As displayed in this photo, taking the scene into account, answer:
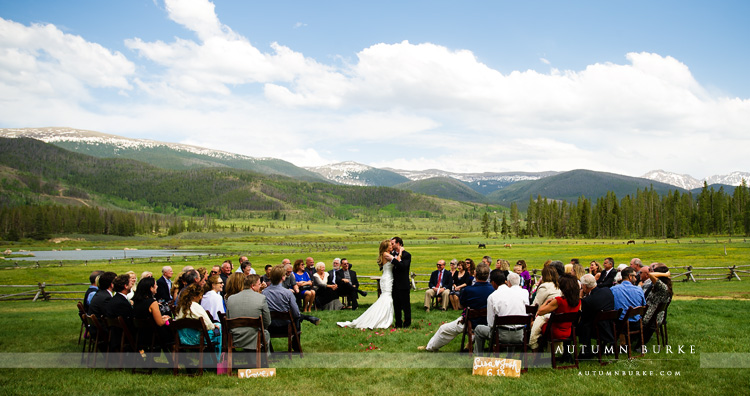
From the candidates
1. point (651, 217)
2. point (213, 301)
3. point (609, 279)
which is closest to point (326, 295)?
point (213, 301)

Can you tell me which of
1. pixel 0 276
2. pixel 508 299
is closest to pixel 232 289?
pixel 508 299

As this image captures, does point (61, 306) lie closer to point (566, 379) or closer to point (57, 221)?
point (566, 379)

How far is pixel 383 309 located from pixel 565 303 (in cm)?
548

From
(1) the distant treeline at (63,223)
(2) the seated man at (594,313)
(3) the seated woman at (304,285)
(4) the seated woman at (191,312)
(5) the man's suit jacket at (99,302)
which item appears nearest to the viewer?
(4) the seated woman at (191,312)

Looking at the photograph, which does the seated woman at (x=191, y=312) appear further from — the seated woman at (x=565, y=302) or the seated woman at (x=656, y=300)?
the seated woman at (x=656, y=300)

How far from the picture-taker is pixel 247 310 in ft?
29.3

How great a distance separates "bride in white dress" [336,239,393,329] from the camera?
1262 cm

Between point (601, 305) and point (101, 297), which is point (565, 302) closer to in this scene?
point (601, 305)

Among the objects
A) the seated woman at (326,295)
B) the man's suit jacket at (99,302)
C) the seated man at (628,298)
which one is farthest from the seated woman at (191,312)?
the seated man at (628,298)

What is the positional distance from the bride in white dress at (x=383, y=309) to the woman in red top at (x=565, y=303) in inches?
191

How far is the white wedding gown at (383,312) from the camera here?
41.5 ft

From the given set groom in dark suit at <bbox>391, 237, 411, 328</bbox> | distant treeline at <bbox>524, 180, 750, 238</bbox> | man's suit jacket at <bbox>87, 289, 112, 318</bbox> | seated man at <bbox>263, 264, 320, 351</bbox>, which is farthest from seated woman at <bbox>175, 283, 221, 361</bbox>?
distant treeline at <bbox>524, 180, 750, 238</bbox>

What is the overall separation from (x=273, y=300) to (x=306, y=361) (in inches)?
69.6

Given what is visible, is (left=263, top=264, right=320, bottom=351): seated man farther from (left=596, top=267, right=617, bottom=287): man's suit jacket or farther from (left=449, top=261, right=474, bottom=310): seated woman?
(left=596, top=267, right=617, bottom=287): man's suit jacket
